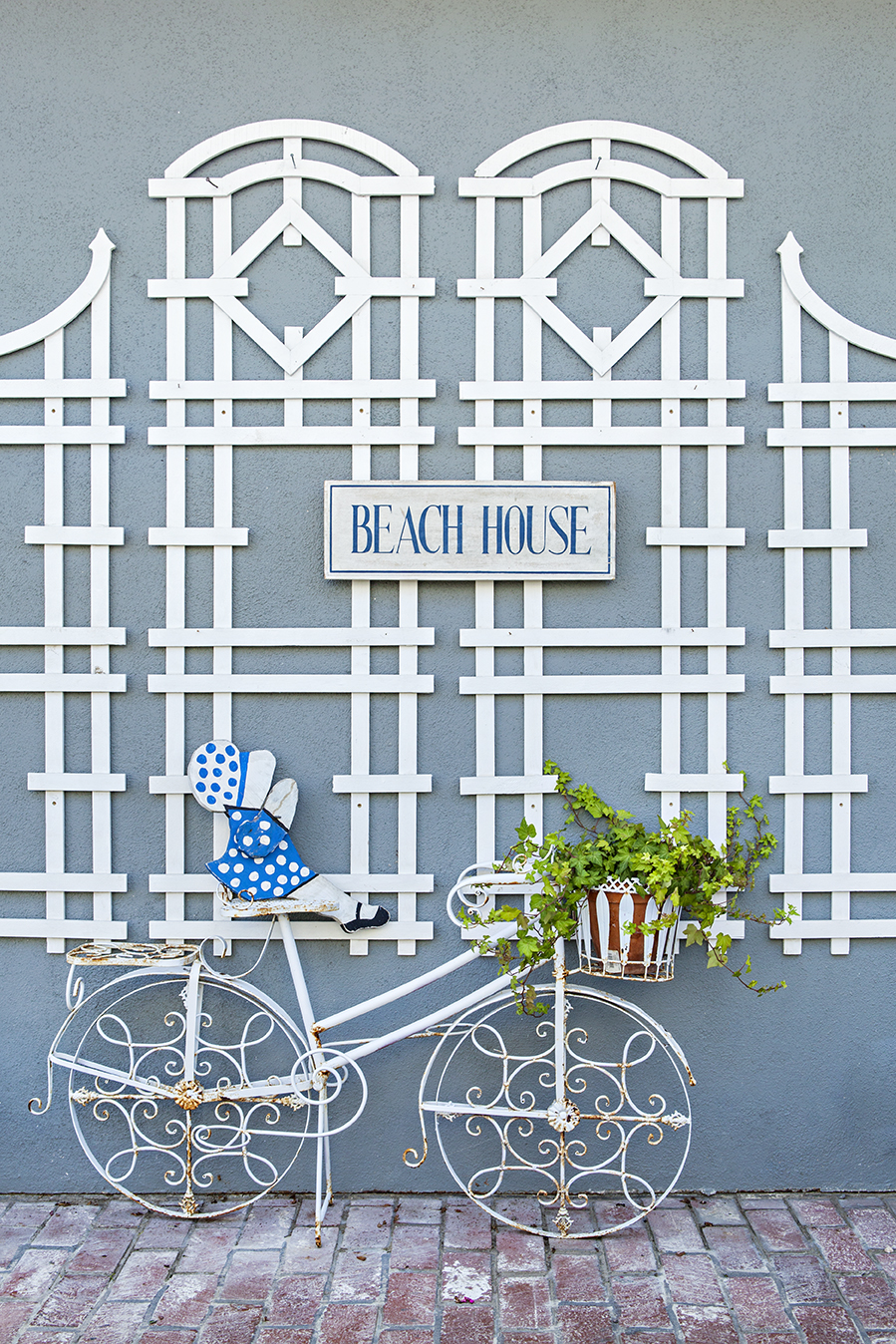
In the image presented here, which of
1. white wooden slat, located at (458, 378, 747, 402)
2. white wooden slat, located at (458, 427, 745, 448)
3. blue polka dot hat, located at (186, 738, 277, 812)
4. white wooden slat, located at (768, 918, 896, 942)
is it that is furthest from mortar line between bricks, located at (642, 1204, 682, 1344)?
white wooden slat, located at (458, 378, 747, 402)

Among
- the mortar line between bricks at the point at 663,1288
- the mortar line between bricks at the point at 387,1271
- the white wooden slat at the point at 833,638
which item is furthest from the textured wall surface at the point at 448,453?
the mortar line between bricks at the point at 663,1288

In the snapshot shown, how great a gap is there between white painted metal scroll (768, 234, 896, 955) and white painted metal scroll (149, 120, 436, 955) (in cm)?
110

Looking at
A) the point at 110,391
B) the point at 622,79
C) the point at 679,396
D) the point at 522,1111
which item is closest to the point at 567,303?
the point at 679,396

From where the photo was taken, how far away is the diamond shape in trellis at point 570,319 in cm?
297

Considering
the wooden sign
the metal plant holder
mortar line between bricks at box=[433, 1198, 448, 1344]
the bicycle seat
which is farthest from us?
the wooden sign

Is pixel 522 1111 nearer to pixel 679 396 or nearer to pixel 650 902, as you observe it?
pixel 650 902

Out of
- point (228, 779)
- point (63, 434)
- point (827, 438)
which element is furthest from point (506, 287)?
point (228, 779)

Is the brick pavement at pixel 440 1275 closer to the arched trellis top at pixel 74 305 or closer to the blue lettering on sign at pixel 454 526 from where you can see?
the blue lettering on sign at pixel 454 526

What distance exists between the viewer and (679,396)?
2.99 m

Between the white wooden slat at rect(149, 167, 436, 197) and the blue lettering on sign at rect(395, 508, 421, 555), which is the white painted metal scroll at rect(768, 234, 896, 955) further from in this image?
the white wooden slat at rect(149, 167, 436, 197)

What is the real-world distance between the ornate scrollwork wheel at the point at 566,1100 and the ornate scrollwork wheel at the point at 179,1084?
0.47 meters

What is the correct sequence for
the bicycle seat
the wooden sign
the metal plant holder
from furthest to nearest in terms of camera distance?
the wooden sign → the bicycle seat → the metal plant holder

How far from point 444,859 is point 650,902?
0.66 m

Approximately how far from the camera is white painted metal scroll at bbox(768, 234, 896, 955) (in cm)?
300
